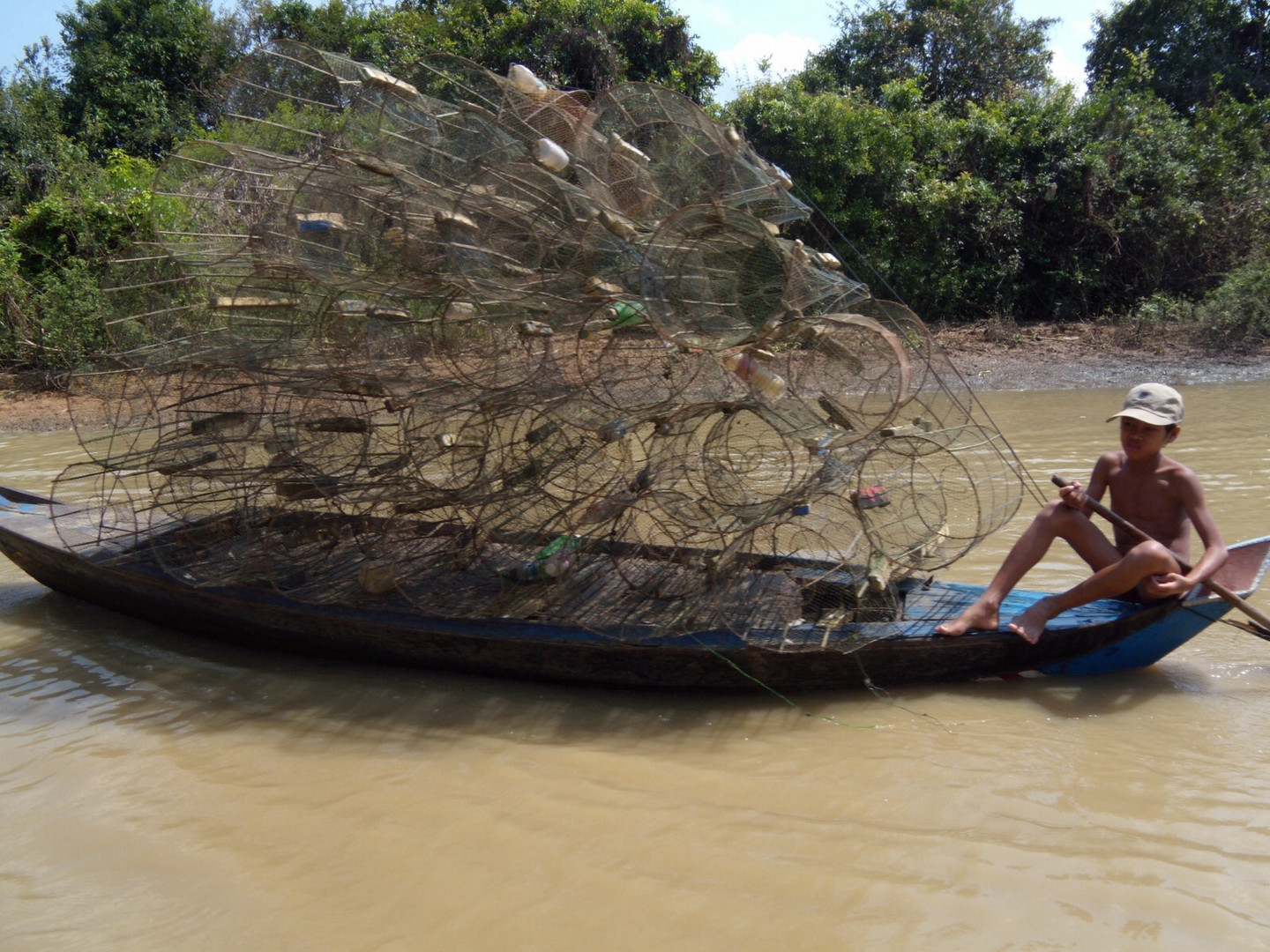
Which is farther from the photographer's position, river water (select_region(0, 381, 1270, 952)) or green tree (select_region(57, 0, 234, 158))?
green tree (select_region(57, 0, 234, 158))

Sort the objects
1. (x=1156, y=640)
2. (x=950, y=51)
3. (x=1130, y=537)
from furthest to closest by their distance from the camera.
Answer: (x=950, y=51), (x=1130, y=537), (x=1156, y=640)

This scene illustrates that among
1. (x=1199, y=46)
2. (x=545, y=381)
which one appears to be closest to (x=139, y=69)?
(x=545, y=381)

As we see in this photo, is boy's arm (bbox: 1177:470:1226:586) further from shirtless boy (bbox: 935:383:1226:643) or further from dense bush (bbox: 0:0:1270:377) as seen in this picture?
dense bush (bbox: 0:0:1270:377)

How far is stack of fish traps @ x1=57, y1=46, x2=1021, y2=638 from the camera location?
3.31 metres

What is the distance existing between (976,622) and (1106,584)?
0.48 metres

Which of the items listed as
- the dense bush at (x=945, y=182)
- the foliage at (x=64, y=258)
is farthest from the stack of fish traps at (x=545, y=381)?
the dense bush at (x=945, y=182)

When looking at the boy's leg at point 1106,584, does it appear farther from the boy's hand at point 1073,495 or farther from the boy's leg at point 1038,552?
the boy's hand at point 1073,495

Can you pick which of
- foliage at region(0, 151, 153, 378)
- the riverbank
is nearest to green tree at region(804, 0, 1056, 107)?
the riverbank

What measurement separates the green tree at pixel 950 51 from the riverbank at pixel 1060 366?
5441 mm

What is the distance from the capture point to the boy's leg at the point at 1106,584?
3.41m

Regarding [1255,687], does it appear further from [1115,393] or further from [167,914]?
[1115,393]

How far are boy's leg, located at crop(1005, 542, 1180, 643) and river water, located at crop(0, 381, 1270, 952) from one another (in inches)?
12.6

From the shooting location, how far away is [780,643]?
3.52m

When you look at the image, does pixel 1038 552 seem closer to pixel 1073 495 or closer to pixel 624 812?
pixel 1073 495
